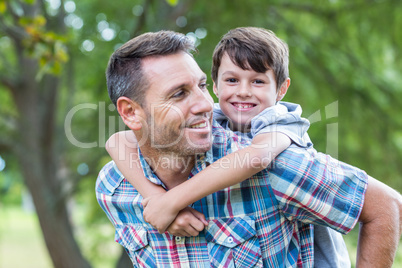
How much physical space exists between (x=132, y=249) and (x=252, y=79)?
1003 mm

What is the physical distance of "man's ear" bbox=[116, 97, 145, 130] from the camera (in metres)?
2.06

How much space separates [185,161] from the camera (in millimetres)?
1978

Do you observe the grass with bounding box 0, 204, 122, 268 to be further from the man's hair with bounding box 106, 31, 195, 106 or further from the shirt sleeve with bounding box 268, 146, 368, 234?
the shirt sleeve with bounding box 268, 146, 368, 234

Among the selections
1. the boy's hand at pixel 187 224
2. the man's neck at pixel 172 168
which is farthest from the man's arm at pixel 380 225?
the man's neck at pixel 172 168

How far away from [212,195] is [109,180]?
548 mm

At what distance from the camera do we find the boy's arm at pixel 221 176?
1.69 metres

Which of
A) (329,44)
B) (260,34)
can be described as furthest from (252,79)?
(329,44)

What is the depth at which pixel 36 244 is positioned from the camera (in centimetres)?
2300

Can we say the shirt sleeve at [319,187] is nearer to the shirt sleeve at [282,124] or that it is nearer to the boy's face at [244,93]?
the shirt sleeve at [282,124]

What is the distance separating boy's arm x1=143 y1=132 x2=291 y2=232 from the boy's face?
525mm

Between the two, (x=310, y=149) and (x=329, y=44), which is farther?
(x=329, y=44)

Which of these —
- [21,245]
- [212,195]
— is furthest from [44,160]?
[21,245]

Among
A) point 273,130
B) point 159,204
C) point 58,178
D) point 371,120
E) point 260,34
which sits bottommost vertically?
point 58,178

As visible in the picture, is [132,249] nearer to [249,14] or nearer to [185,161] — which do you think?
[185,161]
